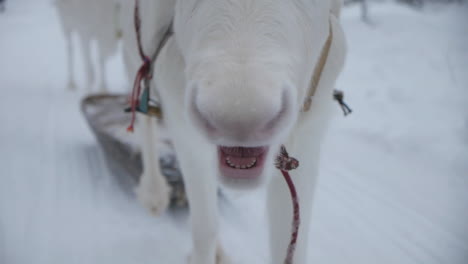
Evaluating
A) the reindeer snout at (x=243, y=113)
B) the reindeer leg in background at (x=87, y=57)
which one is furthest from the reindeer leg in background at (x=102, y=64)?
the reindeer snout at (x=243, y=113)

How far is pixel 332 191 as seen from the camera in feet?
7.87

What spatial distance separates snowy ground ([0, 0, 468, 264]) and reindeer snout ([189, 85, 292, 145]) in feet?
4.37

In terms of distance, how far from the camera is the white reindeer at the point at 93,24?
4352 mm

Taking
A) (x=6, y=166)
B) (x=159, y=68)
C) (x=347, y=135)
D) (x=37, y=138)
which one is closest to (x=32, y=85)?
(x=37, y=138)

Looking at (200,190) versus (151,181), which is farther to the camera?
(151,181)

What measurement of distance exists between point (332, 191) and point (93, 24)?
12.4ft

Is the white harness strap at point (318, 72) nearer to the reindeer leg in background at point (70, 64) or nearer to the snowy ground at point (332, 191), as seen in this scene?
the snowy ground at point (332, 191)

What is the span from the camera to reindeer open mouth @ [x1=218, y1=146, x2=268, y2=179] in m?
0.80

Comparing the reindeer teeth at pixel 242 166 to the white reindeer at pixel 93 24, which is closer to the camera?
the reindeer teeth at pixel 242 166

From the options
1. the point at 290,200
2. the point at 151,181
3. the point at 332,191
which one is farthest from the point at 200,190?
the point at 332,191

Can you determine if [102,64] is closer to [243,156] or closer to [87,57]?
[87,57]

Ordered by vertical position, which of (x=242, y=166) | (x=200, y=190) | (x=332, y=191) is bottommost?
(x=332, y=191)

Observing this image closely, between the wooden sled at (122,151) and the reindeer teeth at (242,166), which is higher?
the reindeer teeth at (242,166)

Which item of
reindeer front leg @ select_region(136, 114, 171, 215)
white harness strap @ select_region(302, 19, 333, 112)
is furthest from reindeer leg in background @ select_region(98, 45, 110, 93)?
white harness strap @ select_region(302, 19, 333, 112)
